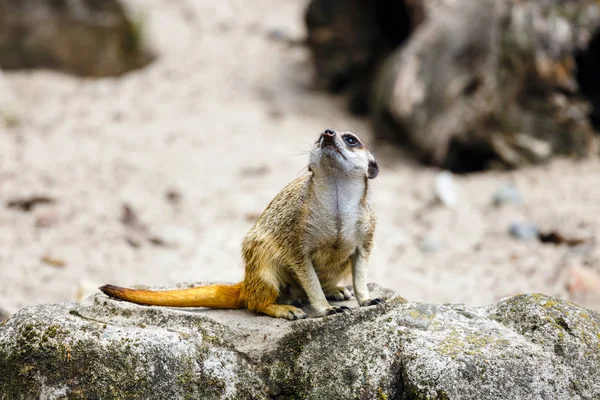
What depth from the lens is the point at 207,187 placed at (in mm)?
7352

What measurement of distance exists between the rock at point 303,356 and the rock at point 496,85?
197 inches

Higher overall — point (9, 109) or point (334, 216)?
point (334, 216)

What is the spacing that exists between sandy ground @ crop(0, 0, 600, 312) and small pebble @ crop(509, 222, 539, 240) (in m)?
0.07

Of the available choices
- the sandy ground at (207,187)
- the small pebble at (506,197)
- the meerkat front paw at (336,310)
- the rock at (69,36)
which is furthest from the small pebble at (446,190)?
the rock at (69,36)

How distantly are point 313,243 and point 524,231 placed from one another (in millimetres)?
3910

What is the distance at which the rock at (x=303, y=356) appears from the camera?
2.56 metres

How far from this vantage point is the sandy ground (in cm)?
579

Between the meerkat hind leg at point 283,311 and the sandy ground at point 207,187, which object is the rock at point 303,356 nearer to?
the meerkat hind leg at point 283,311

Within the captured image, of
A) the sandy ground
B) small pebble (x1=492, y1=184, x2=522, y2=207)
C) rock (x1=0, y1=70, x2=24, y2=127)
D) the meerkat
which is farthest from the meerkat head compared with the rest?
rock (x1=0, y1=70, x2=24, y2=127)

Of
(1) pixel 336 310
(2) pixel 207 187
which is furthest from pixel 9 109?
(1) pixel 336 310

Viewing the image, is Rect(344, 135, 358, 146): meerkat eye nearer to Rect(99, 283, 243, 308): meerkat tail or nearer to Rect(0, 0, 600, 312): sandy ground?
Rect(99, 283, 243, 308): meerkat tail

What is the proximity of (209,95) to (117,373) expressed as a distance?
6.94 metres

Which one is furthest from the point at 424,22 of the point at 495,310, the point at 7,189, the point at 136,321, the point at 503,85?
the point at 136,321

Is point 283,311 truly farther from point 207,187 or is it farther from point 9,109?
point 9,109
